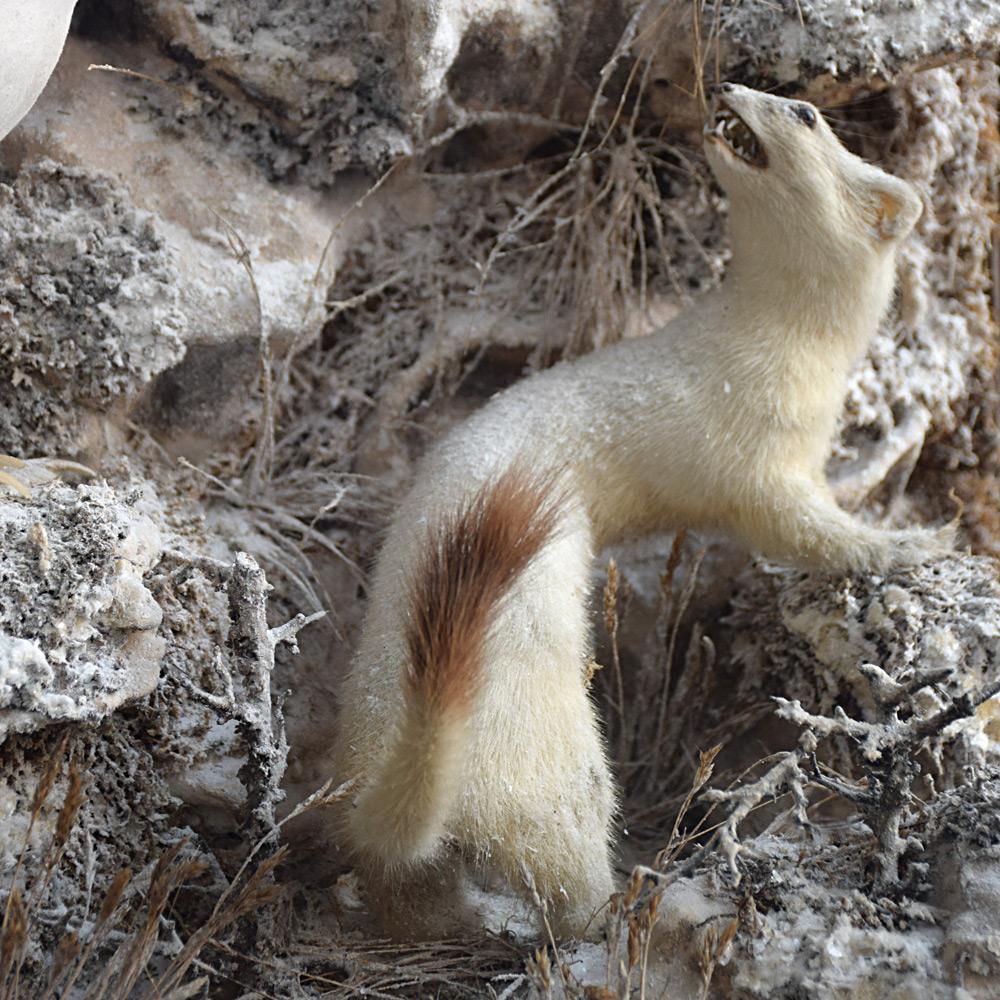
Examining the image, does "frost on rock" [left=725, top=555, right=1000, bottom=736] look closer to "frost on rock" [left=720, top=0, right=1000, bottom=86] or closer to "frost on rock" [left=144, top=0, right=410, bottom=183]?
"frost on rock" [left=720, top=0, right=1000, bottom=86]

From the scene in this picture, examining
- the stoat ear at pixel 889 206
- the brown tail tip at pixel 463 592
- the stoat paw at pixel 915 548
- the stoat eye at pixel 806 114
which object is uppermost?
the stoat eye at pixel 806 114

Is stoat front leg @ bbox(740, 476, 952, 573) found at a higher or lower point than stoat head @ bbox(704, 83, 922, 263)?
lower

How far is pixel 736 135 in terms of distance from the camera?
5.31 feet

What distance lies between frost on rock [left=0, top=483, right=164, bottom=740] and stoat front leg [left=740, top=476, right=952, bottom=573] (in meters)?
0.87

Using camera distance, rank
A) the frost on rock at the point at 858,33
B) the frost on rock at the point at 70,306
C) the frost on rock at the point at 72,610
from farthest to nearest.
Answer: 1. the frost on rock at the point at 858,33
2. the frost on rock at the point at 70,306
3. the frost on rock at the point at 72,610

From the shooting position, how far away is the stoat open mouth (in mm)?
1597

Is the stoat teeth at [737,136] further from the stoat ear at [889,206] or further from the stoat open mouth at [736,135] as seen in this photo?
the stoat ear at [889,206]

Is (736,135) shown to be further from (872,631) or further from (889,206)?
(872,631)

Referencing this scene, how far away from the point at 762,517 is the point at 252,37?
3.32ft

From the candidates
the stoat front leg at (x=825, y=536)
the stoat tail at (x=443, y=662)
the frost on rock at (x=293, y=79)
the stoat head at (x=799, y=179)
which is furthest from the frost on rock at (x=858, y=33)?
the stoat tail at (x=443, y=662)

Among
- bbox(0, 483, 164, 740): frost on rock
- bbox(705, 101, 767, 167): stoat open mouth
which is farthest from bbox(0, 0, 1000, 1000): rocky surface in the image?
bbox(705, 101, 767, 167): stoat open mouth

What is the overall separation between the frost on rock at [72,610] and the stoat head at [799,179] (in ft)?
3.23

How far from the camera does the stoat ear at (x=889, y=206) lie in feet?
5.30

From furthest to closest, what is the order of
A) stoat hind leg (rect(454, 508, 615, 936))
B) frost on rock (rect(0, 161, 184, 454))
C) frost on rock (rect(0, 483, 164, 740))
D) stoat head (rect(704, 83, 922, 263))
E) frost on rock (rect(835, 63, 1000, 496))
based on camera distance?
1. frost on rock (rect(835, 63, 1000, 496))
2. stoat head (rect(704, 83, 922, 263))
3. frost on rock (rect(0, 161, 184, 454))
4. stoat hind leg (rect(454, 508, 615, 936))
5. frost on rock (rect(0, 483, 164, 740))
